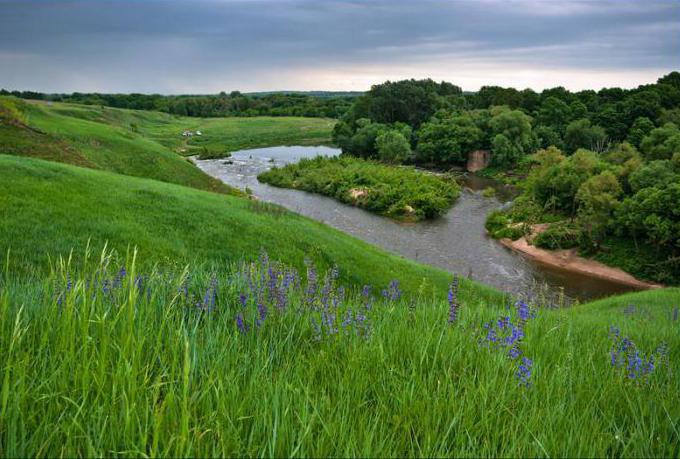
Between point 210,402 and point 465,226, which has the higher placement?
point 210,402

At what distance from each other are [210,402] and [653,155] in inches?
2440

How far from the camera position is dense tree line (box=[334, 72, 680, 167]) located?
7531cm

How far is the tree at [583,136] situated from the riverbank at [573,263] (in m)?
42.1

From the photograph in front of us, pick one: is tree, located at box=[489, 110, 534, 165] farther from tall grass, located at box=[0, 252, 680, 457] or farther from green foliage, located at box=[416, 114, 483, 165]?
tall grass, located at box=[0, 252, 680, 457]

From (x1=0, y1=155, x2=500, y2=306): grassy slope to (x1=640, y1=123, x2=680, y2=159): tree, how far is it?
138 ft

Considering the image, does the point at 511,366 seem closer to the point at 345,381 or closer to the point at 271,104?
the point at 345,381

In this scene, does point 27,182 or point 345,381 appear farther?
point 27,182

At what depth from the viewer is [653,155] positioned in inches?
→ 2079

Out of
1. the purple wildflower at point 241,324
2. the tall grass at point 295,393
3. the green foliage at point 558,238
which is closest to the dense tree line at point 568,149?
the green foliage at point 558,238

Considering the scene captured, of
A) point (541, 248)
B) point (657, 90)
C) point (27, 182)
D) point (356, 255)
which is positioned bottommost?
point (541, 248)

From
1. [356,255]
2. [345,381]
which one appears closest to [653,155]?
[356,255]

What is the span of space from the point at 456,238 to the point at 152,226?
1183 inches

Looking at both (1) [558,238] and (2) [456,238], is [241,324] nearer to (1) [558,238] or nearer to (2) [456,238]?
(2) [456,238]

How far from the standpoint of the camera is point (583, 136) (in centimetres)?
7644
